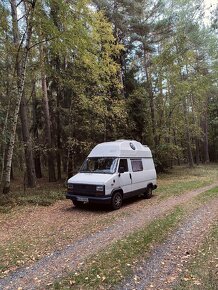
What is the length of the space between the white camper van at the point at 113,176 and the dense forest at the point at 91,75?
10.5 feet

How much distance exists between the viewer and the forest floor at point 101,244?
4430 mm

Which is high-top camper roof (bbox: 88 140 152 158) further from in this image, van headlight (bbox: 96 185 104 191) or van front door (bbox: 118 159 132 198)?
van headlight (bbox: 96 185 104 191)

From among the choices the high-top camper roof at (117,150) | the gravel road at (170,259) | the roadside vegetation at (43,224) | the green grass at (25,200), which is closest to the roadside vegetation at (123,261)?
the gravel road at (170,259)

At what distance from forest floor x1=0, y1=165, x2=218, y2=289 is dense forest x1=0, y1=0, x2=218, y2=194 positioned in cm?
404

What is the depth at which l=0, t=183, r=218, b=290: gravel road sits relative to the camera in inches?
175

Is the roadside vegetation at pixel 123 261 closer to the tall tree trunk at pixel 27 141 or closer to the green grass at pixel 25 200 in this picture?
the green grass at pixel 25 200

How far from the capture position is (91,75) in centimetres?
1524

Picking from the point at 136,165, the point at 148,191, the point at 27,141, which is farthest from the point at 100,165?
the point at 27,141

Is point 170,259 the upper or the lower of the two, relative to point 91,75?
lower

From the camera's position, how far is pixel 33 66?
13.7 meters

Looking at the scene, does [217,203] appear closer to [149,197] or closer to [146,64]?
[149,197]

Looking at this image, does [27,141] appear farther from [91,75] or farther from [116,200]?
[116,200]

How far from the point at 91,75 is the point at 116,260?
1194cm

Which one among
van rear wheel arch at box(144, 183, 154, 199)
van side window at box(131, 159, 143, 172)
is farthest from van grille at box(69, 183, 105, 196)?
van rear wheel arch at box(144, 183, 154, 199)
